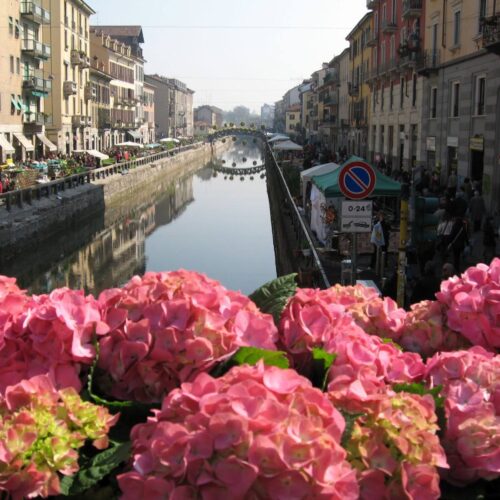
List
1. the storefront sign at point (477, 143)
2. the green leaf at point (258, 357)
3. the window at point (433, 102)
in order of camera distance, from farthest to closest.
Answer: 1. the window at point (433, 102)
2. the storefront sign at point (477, 143)
3. the green leaf at point (258, 357)

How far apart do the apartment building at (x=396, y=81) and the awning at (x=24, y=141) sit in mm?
20845

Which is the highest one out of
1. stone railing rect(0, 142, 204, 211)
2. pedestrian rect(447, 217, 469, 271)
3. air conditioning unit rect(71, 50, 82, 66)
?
air conditioning unit rect(71, 50, 82, 66)

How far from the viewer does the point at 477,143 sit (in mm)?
24688

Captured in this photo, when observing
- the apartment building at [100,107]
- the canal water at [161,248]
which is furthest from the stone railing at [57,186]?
the apartment building at [100,107]

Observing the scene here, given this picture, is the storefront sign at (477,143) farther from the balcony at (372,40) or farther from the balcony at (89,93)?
the balcony at (89,93)

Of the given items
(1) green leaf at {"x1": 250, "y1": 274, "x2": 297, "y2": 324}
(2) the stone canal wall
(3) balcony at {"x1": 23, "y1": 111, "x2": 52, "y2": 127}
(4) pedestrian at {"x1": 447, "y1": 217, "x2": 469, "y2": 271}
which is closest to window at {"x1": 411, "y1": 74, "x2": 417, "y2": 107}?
(2) the stone canal wall

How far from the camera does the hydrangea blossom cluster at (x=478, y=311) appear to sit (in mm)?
2861

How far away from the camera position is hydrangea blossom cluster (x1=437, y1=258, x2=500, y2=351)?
9.39 feet

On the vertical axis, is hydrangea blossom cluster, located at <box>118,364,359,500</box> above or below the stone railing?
above

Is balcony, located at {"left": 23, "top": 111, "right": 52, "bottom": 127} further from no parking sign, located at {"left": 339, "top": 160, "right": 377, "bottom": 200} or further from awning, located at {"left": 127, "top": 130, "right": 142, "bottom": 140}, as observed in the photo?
no parking sign, located at {"left": 339, "top": 160, "right": 377, "bottom": 200}

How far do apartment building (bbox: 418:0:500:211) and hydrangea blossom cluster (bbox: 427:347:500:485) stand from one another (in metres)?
19.3

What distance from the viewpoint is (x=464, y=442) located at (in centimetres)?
203

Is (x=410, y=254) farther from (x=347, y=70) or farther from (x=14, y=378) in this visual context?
(x=347, y=70)

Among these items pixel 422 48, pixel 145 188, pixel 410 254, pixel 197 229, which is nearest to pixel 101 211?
pixel 197 229
